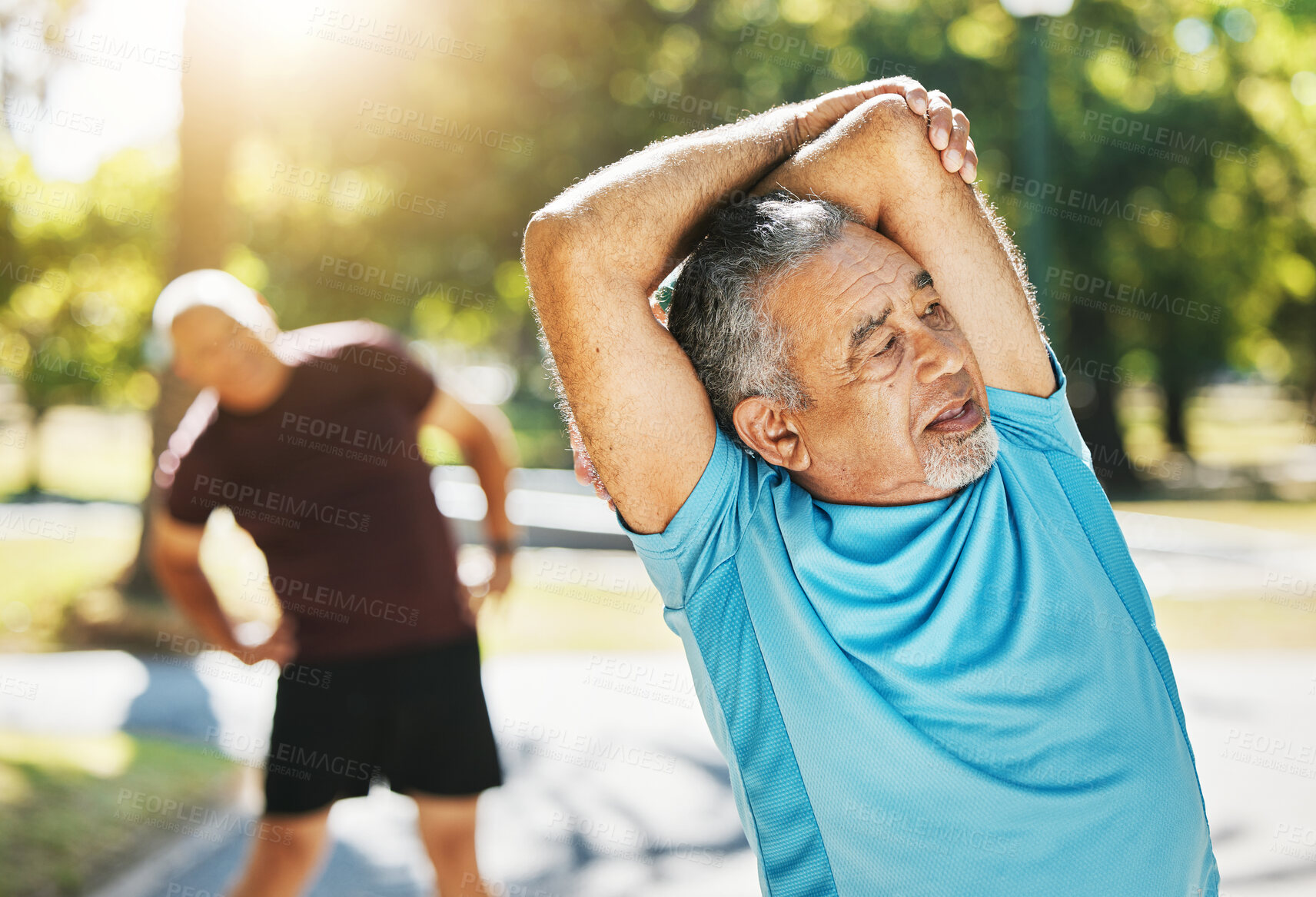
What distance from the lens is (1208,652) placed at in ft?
25.1

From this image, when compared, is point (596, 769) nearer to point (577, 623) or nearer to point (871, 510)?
point (577, 623)

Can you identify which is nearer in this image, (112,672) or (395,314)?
(112,672)

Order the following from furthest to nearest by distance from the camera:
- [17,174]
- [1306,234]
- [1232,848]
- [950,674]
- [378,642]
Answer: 1. [1306,234]
2. [17,174]
3. [1232,848]
4. [378,642]
5. [950,674]

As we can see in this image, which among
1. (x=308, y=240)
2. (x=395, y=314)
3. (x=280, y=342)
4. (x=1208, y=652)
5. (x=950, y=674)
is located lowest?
(x=395, y=314)

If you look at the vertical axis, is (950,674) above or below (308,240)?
above

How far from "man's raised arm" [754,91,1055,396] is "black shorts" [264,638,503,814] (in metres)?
2.28

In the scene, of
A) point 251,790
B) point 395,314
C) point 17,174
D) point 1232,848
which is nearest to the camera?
point 1232,848

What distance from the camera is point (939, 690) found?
180 cm

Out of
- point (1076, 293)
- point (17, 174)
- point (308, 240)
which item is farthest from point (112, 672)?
point (1076, 293)

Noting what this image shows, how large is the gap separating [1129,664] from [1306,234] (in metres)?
23.3

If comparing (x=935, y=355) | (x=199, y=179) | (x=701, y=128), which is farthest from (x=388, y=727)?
(x=701, y=128)

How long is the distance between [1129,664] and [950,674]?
1.14 feet

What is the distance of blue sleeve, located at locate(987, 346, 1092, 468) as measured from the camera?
2135 millimetres

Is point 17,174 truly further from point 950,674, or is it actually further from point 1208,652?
point 950,674
